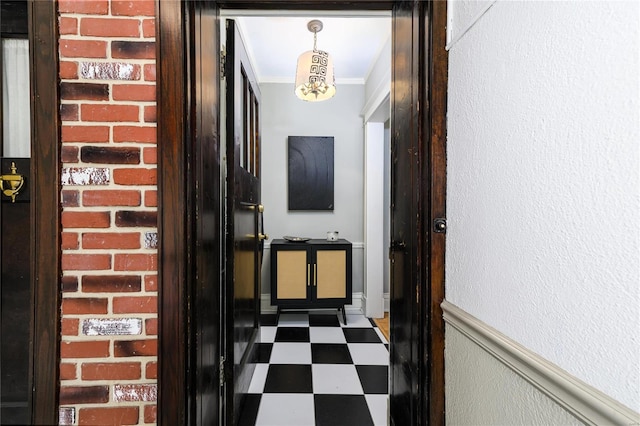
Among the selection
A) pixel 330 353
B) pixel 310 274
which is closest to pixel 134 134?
pixel 330 353

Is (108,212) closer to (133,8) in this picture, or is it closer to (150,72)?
(150,72)

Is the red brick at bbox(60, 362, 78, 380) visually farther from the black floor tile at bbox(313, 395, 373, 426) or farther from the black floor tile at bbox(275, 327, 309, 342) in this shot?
the black floor tile at bbox(275, 327, 309, 342)

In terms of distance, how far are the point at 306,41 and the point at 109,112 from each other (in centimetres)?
210

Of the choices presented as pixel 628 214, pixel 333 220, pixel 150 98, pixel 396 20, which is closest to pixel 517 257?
pixel 628 214

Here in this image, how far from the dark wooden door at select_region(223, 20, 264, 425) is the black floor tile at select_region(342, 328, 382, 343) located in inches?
37.9

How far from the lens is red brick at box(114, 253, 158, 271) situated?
3.62 feet

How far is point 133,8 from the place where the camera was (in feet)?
3.59

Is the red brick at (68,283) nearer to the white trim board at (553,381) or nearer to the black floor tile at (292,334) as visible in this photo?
the white trim board at (553,381)

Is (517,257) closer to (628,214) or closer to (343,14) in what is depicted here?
(628,214)

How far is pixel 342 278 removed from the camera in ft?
10.6

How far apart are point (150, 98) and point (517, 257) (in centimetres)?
119

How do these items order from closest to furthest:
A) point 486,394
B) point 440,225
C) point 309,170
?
point 486,394
point 440,225
point 309,170

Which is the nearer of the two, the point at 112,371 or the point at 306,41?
the point at 112,371

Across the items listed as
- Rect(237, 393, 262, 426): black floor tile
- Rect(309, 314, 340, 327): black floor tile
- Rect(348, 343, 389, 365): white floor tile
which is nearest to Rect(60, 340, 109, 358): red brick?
Rect(237, 393, 262, 426): black floor tile
